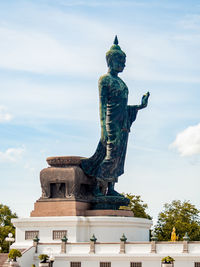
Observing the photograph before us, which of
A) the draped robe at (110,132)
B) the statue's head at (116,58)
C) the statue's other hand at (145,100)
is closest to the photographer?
the draped robe at (110,132)

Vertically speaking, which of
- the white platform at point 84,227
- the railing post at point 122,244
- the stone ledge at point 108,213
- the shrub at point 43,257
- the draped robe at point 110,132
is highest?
the draped robe at point 110,132

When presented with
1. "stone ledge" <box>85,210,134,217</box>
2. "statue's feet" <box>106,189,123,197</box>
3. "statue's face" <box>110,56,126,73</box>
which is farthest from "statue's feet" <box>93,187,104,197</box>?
"statue's face" <box>110,56,126,73</box>

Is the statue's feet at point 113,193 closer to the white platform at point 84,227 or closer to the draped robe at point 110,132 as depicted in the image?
the draped robe at point 110,132

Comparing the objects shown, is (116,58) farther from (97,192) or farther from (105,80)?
(97,192)

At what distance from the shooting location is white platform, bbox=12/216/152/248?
50750 mm

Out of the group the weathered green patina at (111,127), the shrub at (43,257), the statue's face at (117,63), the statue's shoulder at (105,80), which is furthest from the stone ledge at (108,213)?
the statue's face at (117,63)

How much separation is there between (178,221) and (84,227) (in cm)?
2165

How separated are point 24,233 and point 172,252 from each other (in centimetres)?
1199

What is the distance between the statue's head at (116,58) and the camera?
55.4 m

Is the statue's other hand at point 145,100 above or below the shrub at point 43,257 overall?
above

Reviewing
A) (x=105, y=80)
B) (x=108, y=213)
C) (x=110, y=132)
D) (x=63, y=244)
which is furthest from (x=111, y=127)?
(x=63, y=244)

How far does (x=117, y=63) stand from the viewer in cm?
5544

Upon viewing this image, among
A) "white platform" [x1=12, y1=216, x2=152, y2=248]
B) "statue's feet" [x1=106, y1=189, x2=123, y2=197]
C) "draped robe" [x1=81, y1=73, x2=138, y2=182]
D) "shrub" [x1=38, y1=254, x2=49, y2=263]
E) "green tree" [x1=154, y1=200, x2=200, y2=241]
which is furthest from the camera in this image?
"green tree" [x1=154, y1=200, x2=200, y2=241]

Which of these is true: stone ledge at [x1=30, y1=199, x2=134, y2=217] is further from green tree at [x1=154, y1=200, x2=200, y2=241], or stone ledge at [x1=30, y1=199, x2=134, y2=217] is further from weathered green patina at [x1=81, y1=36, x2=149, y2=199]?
green tree at [x1=154, y1=200, x2=200, y2=241]
